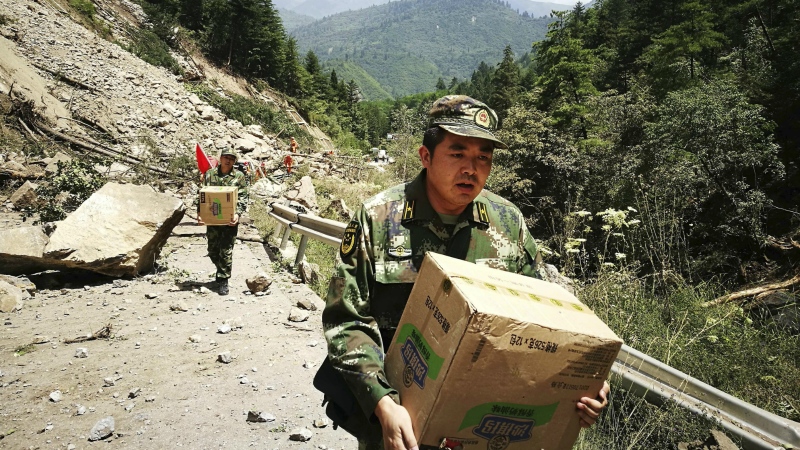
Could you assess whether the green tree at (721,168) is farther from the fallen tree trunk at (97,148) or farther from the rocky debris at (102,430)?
the fallen tree trunk at (97,148)

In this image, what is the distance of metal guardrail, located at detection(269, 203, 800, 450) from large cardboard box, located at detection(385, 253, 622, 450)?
103cm

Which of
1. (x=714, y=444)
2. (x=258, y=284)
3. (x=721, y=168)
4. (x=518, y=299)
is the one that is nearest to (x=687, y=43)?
(x=721, y=168)

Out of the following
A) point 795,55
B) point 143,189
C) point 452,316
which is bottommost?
point 143,189

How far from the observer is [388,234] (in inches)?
66.0

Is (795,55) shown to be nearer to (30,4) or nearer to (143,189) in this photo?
(143,189)

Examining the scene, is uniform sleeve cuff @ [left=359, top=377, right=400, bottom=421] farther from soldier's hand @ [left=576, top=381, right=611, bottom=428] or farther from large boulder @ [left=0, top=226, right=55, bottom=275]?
large boulder @ [left=0, top=226, right=55, bottom=275]

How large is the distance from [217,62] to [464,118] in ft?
137

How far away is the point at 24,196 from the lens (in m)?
7.09

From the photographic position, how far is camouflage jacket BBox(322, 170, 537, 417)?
148 centimetres

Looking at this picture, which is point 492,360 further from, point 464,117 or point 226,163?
point 226,163

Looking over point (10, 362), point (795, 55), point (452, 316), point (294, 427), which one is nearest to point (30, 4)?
point (10, 362)

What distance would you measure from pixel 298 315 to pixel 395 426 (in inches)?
130

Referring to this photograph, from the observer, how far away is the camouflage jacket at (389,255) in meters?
1.48

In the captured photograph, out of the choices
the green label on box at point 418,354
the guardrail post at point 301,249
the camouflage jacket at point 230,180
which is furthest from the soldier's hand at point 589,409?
the camouflage jacket at point 230,180
